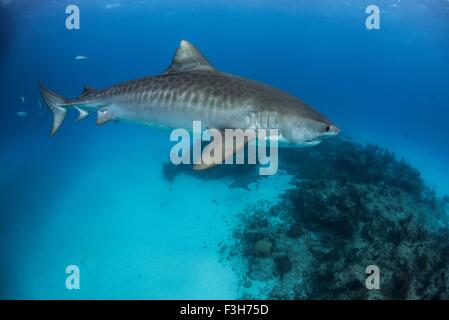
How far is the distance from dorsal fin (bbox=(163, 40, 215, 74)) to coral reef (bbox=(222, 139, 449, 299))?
17.6 feet

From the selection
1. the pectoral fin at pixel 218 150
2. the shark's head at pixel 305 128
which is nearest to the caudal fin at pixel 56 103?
the pectoral fin at pixel 218 150

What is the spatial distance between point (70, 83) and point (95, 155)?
124156mm

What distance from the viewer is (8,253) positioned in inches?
458

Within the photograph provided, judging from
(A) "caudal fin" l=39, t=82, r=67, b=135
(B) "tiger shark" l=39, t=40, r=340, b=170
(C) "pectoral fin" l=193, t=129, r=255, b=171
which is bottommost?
(C) "pectoral fin" l=193, t=129, r=255, b=171

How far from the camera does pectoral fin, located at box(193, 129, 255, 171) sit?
5.27 meters

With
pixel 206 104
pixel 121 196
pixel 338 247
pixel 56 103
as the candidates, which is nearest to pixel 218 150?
pixel 206 104

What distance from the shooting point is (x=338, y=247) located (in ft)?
28.9

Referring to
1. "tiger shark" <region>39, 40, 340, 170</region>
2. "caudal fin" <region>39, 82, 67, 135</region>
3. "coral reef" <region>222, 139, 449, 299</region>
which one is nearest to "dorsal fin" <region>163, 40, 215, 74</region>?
"tiger shark" <region>39, 40, 340, 170</region>

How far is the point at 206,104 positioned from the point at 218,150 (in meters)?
0.97

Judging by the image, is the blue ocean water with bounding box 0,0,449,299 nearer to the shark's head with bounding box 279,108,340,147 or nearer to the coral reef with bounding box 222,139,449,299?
the coral reef with bounding box 222,139,449,299

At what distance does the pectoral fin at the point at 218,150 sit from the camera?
5273 millimetres

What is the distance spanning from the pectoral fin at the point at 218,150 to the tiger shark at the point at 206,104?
0.12ft

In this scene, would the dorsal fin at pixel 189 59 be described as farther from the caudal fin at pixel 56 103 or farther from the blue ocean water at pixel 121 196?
the caudal fin at pixel 56 103
